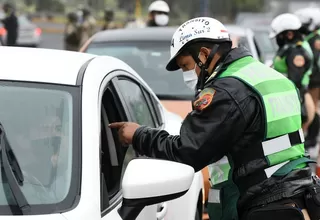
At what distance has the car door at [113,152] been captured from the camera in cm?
313

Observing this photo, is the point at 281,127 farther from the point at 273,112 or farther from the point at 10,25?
the point at 10,25

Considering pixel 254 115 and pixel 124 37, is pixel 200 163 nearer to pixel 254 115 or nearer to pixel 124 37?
pixel 254 115

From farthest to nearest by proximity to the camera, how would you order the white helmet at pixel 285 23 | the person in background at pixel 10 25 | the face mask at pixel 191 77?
the person in background at pixel 10 25
the white helmet at pixel 285 23
the face mask at pixel 191 77

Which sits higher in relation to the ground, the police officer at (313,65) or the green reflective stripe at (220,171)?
the green reflective stripe at (220,171)

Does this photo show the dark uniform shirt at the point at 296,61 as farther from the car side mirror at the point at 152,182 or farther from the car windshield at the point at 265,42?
the car windshield at the point at 265,42

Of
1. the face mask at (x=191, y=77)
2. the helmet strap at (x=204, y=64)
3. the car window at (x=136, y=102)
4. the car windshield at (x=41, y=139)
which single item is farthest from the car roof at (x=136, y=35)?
the car windshield at (x=41, y=139)

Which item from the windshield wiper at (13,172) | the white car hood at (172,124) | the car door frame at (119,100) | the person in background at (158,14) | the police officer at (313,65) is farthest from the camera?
the person in background at (158,14)

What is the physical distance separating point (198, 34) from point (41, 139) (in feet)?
2.72

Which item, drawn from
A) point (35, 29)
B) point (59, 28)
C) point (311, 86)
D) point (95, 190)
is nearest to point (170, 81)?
point (311, 86)

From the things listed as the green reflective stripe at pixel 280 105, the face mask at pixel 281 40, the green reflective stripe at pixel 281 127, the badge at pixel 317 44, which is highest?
the green reflective stripe at pixel 280 105

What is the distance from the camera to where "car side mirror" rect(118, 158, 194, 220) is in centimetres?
280

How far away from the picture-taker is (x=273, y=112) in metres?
3.29

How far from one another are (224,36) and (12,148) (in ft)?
3.49

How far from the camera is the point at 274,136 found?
331cm
